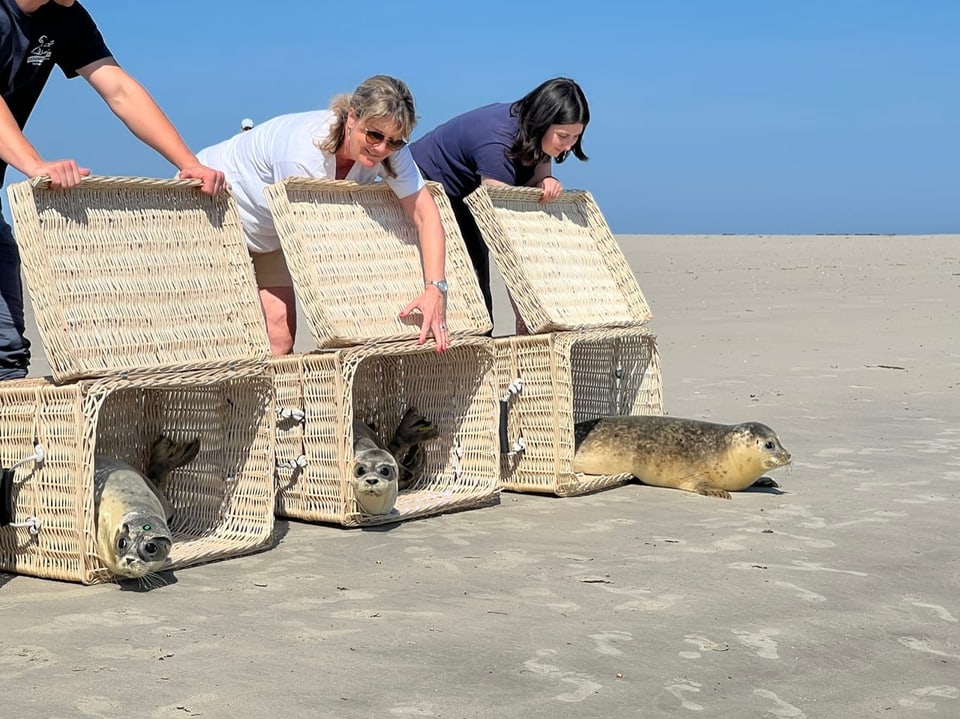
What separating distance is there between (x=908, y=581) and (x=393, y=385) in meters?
2.74

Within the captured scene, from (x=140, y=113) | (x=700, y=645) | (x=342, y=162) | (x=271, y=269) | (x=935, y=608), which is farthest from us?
(x=271, y=269)

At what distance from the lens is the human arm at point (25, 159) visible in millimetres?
4422

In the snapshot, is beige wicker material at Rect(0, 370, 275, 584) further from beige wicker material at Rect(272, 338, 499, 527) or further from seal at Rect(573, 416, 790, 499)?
seal at Rect(573, 416, 790, 499)

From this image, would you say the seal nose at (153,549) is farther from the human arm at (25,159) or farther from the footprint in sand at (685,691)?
the footprint in sand at (685,691)

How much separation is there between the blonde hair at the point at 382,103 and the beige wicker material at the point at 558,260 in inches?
38.7

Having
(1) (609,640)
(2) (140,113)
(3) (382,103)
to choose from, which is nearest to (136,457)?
(2) (140,113)

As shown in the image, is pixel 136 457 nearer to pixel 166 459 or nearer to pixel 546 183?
pixel 166 459

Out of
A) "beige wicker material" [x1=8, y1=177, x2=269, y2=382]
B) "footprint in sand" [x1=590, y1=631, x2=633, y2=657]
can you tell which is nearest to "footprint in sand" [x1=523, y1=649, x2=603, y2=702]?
"footprint in sand" [x1=590, y1=631, x2=633, y2=657]

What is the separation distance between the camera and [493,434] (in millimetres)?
5941

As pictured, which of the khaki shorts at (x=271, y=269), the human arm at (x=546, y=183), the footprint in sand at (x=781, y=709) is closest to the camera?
the footprint in sand at (x=781, y=709)

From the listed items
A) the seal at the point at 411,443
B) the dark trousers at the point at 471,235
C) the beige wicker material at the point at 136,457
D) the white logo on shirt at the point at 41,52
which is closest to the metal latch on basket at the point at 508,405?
the seal at the point at 411,443

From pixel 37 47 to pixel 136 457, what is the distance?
1.73m

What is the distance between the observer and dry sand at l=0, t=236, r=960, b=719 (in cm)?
335

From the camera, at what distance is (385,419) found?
255 inches
